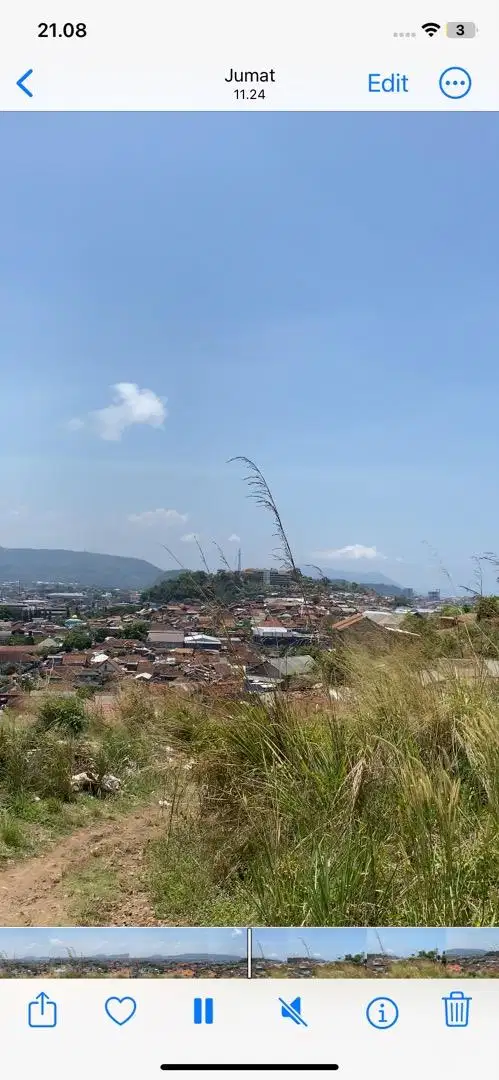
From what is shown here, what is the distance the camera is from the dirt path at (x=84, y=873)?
1915mm

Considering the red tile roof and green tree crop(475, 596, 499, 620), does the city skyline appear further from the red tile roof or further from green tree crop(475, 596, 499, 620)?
green tree crop(475, 596, 499, 620)

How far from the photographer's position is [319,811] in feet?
5.41

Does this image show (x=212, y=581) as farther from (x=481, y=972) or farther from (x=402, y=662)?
(x=481, y=972)

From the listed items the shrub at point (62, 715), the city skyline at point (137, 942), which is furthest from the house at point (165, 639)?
the city skyline at point (137, 942)

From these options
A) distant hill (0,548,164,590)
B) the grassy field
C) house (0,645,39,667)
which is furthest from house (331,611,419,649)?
house (0,645,39,667)

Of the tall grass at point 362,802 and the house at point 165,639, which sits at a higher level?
the house at point 165,639
